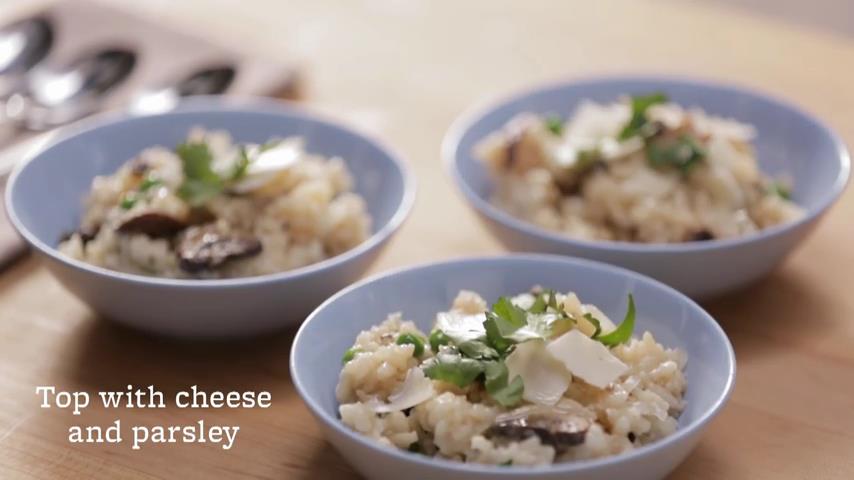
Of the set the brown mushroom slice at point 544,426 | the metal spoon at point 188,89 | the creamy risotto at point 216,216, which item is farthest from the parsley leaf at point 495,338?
the metal spoon at point 188,89

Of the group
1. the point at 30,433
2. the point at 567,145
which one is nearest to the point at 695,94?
the point at 567,145

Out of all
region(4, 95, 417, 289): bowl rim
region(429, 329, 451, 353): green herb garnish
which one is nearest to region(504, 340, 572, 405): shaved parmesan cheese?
region(429, 329, 451, 353): green herb garnish

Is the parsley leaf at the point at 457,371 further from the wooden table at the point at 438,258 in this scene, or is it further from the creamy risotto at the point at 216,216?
the creamy risotto at the point at 216,216

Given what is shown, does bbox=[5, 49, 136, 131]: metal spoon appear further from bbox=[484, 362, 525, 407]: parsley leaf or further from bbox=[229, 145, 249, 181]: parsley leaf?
bbox=[484, 362, 525, 407]: parsley leaf

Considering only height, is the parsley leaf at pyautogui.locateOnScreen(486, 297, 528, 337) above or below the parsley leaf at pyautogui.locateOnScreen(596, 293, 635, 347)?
above

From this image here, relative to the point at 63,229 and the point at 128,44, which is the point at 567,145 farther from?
the point at 128,44
